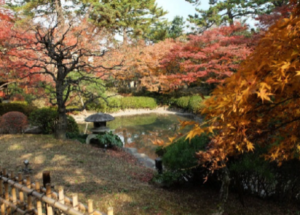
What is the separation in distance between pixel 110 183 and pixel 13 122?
5.61 meters

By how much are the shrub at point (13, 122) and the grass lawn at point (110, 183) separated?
1.35m

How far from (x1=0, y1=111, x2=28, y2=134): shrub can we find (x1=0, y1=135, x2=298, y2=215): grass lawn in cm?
135

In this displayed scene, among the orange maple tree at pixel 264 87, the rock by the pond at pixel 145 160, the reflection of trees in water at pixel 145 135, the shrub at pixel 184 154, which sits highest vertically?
the orange maple tree at pixel 264 87

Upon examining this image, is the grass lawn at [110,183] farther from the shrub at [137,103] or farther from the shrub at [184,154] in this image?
the shrub at [137,103]

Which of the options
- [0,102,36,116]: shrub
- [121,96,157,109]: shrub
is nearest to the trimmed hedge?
[121,96,157,109]: shrub

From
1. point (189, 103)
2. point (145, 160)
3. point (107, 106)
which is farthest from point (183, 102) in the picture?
point (145, 160)

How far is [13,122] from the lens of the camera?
8320 millimetres

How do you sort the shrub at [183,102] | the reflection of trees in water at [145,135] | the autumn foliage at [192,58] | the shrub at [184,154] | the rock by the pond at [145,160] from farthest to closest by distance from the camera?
the shrub at [183,102], the autumn foliage at [192,58], the reflection of trees in water at [145,135], the rock by the pond at [145,160], the shrub at [184,154]

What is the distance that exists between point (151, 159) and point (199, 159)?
3836 mm

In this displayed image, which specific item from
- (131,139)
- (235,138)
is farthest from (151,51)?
(235,138)

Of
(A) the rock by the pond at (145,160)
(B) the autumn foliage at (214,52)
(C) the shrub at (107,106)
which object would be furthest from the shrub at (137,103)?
(A) the rock by the pond at (145,160)

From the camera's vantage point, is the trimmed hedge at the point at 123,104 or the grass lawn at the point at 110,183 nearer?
the grass lawn at the point at 110,183

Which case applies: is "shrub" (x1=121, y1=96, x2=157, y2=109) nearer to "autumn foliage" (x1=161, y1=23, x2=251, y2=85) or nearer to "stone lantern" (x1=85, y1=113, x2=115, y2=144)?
"autumn foliage" (x1=161, y1=23, x2=251, y2=85)

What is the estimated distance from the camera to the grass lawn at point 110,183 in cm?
367
